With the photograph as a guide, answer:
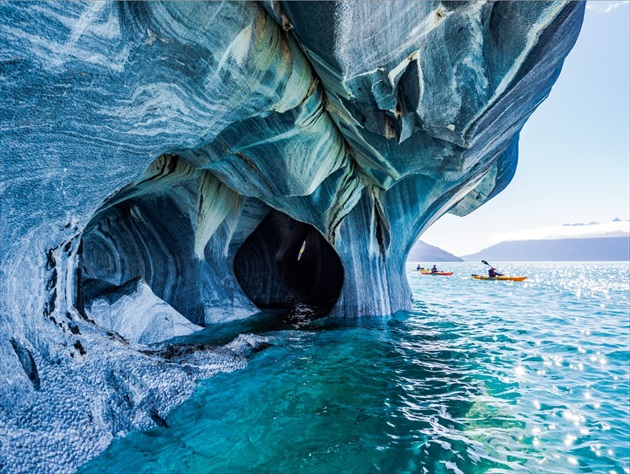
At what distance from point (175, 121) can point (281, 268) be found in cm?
977

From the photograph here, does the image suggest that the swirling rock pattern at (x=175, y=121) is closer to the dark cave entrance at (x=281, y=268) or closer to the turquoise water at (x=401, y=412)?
the turquoise water at (x=401, y=412)

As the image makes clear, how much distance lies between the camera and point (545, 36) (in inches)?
181

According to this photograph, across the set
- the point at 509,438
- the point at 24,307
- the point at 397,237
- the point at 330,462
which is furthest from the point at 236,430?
the point at 397,237

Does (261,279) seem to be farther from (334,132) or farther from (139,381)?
(139,381)

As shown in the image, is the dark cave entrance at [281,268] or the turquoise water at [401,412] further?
the dark cave entrance at [281,268]

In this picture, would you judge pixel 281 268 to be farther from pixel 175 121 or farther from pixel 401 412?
pixel 401 412

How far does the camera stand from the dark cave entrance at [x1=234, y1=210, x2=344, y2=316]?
12.8m

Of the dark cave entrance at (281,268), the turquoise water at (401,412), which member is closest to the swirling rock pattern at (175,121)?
the turquoise water at (401,412)

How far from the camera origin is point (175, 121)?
14.4ft

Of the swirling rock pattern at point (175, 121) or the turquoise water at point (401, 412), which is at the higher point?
the swirling rock pattern at point (175, 121)

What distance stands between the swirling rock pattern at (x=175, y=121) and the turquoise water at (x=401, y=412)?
663 millimetres

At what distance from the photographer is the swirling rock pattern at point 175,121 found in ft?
9.66

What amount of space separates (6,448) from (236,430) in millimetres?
1848

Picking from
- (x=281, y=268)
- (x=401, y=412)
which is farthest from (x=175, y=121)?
(x=281, y=268)
